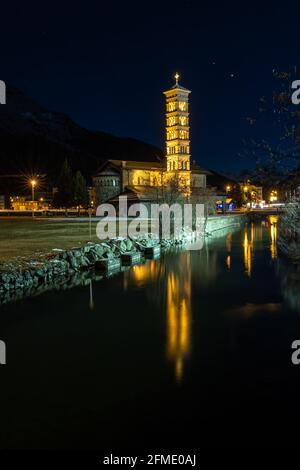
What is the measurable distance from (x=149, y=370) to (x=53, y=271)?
36.1 feet

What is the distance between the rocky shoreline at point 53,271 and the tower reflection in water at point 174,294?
2.01m

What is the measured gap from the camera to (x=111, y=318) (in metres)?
14.3

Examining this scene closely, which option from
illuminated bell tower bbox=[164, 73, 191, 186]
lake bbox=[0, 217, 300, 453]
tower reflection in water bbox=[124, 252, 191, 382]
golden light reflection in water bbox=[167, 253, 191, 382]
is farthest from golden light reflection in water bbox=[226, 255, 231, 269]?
illuminated bell tower bbox=[164, 73, 191, 186]

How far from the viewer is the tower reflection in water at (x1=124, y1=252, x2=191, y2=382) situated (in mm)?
11232

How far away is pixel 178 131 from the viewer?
86.4 m

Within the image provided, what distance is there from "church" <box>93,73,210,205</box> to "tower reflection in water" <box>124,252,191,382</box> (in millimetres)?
50485

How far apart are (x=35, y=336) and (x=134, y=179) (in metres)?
71.7

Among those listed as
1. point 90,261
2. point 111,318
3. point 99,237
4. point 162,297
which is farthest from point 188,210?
point 111,318

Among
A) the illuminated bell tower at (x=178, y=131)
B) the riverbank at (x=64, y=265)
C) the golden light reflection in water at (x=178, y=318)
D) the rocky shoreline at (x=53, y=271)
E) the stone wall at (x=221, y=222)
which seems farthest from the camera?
the illuminated bell tower at (x=178, y=131)

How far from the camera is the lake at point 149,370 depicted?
7.21 meters

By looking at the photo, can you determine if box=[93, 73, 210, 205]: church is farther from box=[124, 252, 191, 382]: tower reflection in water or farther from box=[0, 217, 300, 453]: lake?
box=[0, 217, 300, 453]: lake

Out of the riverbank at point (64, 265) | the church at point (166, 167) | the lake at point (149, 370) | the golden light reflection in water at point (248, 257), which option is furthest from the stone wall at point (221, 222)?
the lake at point (149, 370)

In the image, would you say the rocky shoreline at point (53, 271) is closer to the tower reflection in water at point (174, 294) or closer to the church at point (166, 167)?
the tower reflection in water at point (174, 294)

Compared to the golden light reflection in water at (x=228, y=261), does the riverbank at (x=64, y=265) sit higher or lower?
higher
